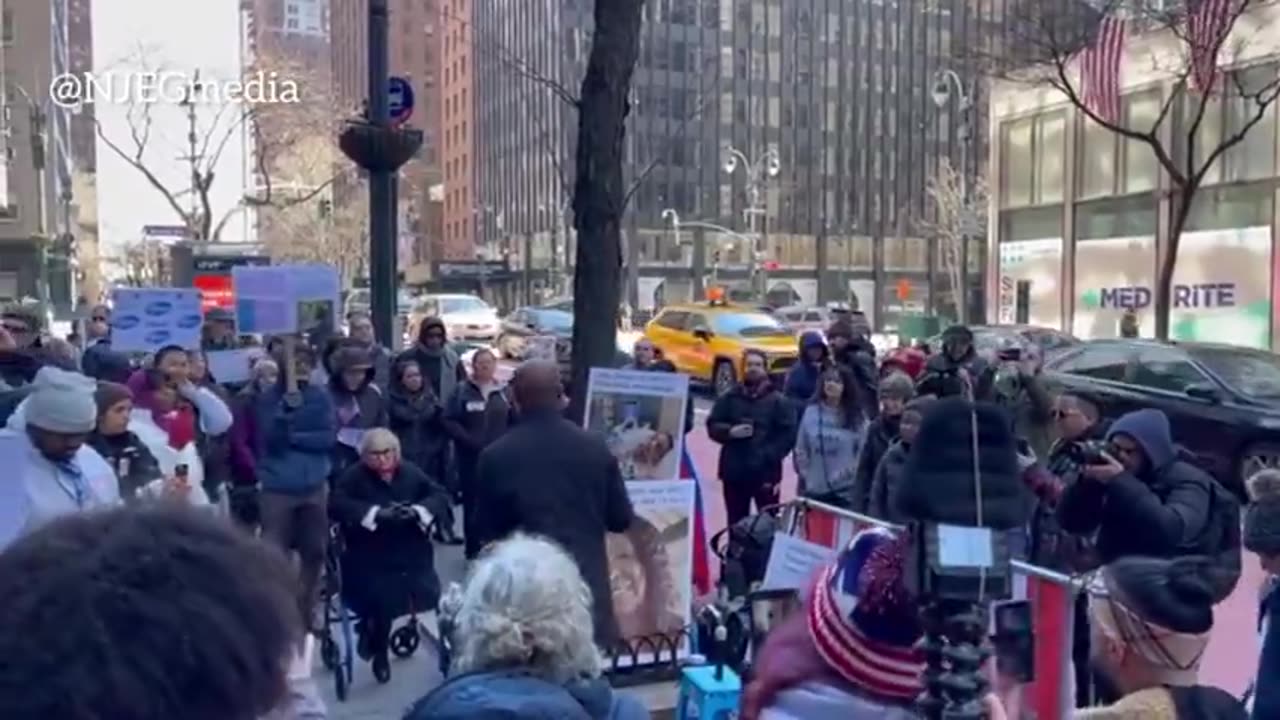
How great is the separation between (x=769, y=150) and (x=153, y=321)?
83.8m

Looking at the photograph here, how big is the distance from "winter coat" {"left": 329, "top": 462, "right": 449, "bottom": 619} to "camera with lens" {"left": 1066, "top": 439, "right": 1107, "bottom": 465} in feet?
10.6

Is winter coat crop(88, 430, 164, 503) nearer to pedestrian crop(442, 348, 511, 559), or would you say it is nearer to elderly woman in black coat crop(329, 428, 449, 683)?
elderly woman in black coat crop(329, 428, 449, 683)

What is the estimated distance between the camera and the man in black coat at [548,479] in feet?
17.3

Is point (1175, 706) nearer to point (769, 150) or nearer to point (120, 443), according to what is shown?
point (120, 443)

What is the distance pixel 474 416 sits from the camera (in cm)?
1029

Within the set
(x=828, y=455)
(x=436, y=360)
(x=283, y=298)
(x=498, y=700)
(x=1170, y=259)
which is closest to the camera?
(x=498, y=700)

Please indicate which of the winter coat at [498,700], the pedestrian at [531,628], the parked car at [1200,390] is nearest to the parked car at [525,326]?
the parked car at [1200,390]

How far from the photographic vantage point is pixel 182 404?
747 centimetres

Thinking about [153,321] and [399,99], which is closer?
[153,321]

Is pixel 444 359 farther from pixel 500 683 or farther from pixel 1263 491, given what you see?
pixel 500 683

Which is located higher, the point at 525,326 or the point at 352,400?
the point at 352,400

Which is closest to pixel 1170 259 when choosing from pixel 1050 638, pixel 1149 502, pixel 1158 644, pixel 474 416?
pixel 474 416

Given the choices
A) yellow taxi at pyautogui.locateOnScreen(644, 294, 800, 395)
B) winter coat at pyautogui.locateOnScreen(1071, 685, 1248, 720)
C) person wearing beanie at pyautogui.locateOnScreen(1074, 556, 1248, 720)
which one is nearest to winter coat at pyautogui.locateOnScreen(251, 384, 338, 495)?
person wearing beanie at pyautogui.locateOnScreen(1074, 556, 1248, 720)

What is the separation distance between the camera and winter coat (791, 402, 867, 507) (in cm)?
834
